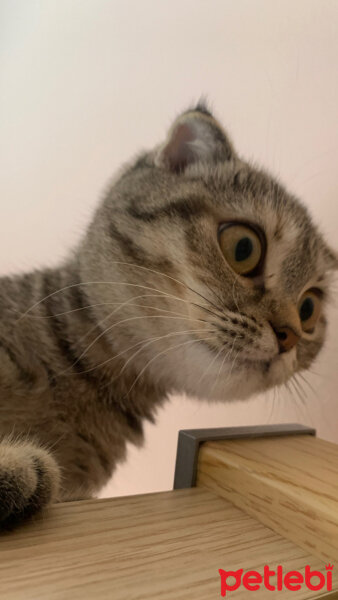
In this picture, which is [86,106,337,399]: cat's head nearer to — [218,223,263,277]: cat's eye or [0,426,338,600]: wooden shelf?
[218,223,263,277]: cat's eye

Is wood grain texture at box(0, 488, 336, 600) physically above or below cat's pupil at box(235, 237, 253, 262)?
below

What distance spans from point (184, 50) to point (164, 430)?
0.80 metres

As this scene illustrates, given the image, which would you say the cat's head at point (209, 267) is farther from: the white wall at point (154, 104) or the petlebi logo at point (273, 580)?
the petlebi logo at point (273, 580)

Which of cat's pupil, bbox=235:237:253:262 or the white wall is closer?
cat's pupil, bbox=235:237:253:262

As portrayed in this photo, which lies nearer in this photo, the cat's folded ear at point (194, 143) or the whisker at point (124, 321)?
the whisker at point (124, 321)

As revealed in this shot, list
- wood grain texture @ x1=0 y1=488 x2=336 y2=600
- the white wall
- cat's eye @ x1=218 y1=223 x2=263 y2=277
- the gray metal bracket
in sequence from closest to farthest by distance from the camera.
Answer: wood grain texture @ x1=0 y1=488 x2=336 y2=600 → the gray metal bracket → cat's eye @ x1=218 y1=223 x2=263 y2=277 → the white wall

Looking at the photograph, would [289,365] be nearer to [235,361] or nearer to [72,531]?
[235,361]

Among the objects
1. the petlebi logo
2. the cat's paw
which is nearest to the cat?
the cat's paw

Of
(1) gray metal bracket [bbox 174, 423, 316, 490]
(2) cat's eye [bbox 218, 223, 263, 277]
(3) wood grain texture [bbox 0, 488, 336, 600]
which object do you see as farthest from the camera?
(2) cat's eye [bbox 218, 223, 263, 277]

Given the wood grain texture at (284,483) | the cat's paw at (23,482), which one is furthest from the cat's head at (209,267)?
the cat's paw at (23,482)

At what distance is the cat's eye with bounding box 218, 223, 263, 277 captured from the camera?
64 centimetres

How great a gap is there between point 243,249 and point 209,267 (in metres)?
0.06

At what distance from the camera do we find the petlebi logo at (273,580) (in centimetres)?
32

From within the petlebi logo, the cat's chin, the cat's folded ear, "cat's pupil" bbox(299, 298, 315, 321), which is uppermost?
the cat's folded ear
